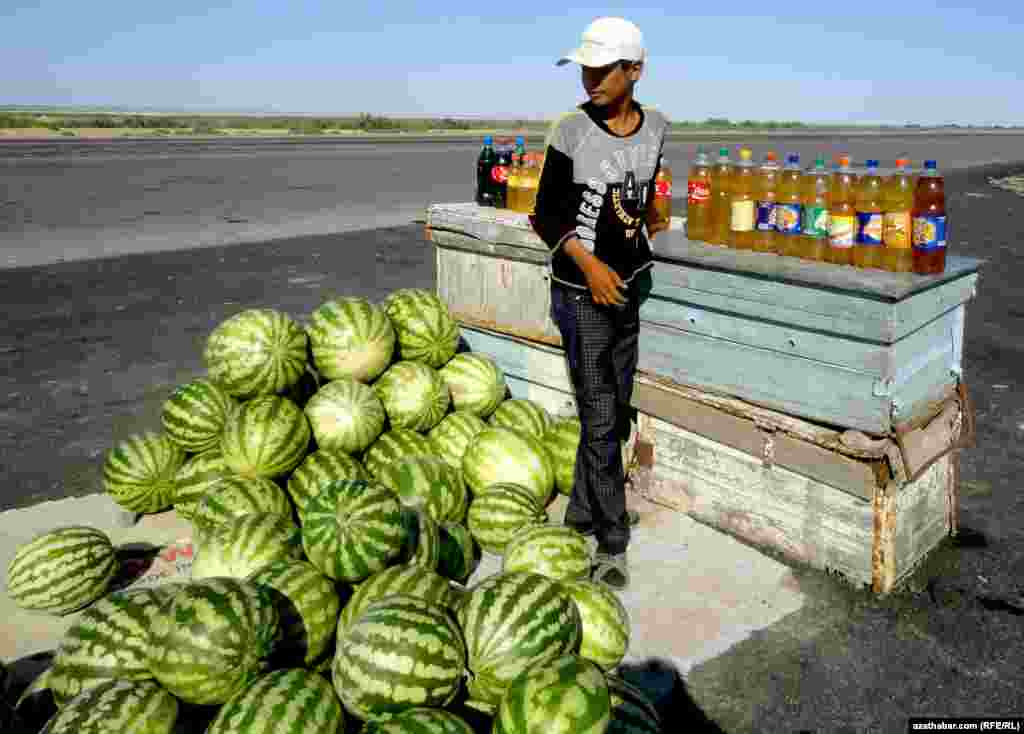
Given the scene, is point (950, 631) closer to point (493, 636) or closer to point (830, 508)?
point (830, 508)

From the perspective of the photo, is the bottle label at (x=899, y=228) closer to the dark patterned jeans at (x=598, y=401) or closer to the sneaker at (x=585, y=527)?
the dark patterned jeans at (x=598, y=401)

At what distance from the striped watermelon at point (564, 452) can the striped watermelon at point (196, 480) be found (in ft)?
6.22

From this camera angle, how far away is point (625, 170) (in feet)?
14.0

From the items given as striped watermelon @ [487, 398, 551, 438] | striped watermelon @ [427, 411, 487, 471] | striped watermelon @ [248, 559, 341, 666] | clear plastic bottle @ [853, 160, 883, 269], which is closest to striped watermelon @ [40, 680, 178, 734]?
striped watermelon @ [248, 559, 341, 666]

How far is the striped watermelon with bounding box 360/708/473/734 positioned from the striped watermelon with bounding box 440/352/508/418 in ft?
9.37

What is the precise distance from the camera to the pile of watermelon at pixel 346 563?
2.87m

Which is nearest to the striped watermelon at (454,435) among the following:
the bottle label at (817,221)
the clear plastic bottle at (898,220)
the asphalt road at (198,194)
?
the bottle label at (817,221)

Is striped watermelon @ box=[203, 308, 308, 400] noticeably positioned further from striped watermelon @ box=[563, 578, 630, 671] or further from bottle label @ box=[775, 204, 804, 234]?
bottle label @ box=[775, 204, 804, 234]

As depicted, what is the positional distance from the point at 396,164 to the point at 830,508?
28822 millimetres

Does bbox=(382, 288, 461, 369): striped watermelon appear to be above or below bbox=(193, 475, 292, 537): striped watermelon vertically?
above

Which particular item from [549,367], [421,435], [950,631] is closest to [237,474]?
[421,435]

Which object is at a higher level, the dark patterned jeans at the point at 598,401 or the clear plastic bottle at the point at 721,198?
the clear plastic bottle at the point at 721,198

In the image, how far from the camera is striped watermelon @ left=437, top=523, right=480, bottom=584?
4.22m

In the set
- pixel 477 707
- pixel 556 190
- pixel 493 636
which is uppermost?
pixel 556 190
